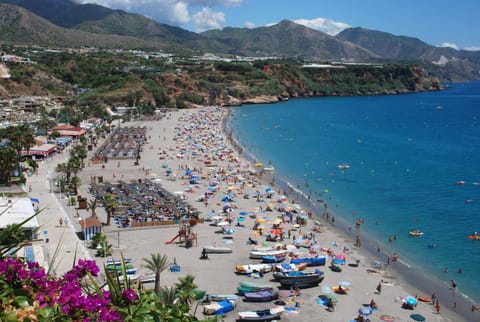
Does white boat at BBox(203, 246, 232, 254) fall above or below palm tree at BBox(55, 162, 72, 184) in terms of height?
below

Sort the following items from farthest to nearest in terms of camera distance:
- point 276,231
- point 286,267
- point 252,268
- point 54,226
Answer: point 276,231 < point 54,226 < point 286,267 < point 252,268

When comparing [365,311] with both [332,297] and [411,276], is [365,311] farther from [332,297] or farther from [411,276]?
[411,276]

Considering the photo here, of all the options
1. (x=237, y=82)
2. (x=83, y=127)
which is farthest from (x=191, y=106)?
(x=83, y=127)

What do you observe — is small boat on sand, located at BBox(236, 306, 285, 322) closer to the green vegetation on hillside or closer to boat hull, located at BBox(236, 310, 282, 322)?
boat hull, located at BBox(236, 310, 282, 322)

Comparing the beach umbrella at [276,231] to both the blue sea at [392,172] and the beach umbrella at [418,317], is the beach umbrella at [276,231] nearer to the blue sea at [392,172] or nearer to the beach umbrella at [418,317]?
the blue sea at [392,172]

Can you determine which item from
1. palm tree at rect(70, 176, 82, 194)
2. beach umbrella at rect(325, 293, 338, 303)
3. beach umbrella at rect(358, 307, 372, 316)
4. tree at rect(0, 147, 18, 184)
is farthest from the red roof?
beach umbrella at rect(358, 307, 372, 316)

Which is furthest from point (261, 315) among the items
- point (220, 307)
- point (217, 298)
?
point (217, 298)
